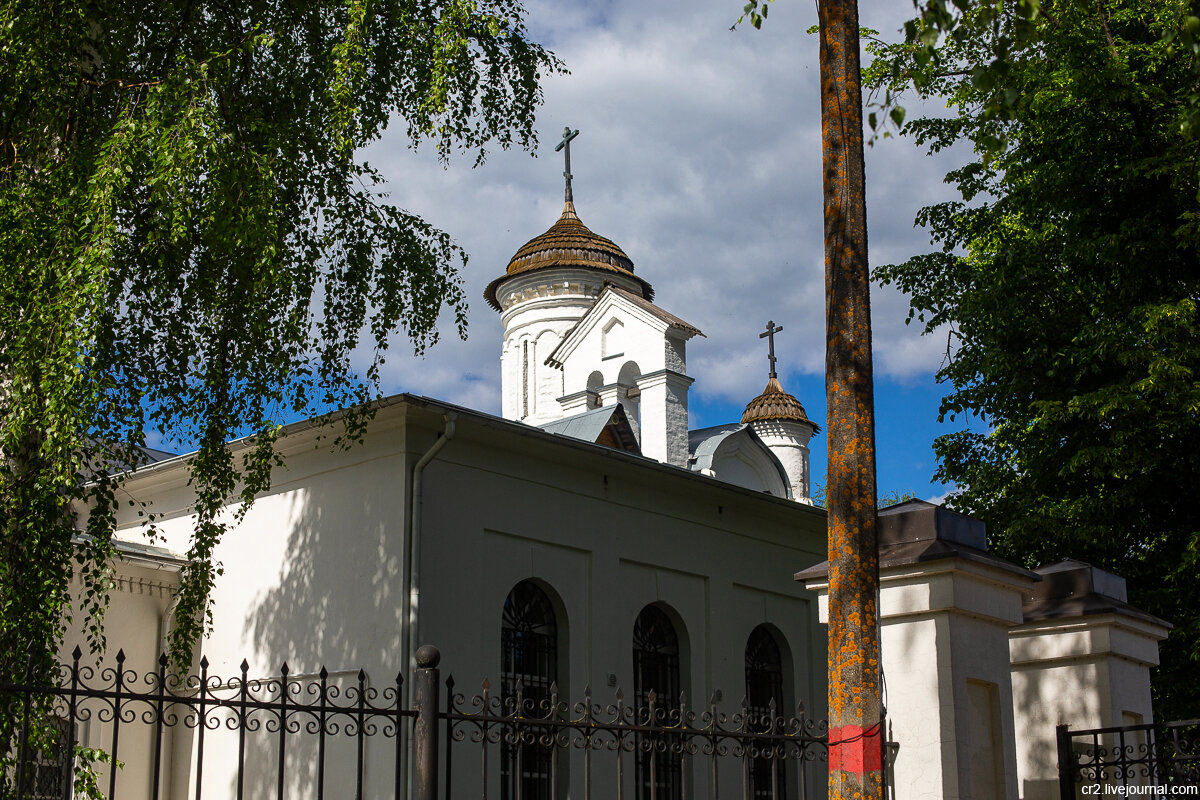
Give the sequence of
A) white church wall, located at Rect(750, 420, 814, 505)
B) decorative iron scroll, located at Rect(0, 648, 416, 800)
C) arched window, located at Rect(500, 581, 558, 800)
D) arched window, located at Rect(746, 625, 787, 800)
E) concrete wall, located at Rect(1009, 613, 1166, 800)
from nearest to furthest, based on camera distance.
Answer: decorative iron scroll, located at Rect(0, 648, 416, 800)
concrete wall, located at Rect(1009, 613, 1166, 800)
arched window, located at Rect(500, 581, 558, 800)
arched window, located at Rect(746, 625, 787, 800)
white church wall, located at Rect(750, 420, 814, 505)

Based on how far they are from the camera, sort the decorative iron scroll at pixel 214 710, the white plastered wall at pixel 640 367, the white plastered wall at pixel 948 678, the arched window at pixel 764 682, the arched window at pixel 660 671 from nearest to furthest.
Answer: the decorative iron scroll at pixel 214 710
the white plastered wall at pixel 948 678
the arched window at pixel 660 671
the arched window at pixel 764 682
the white plastered wall at pixel 640 367

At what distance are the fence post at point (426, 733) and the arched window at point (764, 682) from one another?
11.2 m

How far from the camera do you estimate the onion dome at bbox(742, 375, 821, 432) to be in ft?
115

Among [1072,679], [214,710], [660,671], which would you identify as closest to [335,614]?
[214,710]

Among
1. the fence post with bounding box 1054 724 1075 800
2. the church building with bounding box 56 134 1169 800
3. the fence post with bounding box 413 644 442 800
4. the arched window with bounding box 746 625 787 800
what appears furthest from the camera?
the arched window with bounding box 746 625 787 800

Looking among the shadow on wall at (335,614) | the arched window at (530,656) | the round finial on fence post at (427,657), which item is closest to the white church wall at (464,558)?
the shadow on wall at (335,614)

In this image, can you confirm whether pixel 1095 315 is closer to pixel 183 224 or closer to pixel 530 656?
pixel 530 656

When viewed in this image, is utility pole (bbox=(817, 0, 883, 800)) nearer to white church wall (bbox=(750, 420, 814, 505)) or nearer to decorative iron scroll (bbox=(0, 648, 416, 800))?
decorative iron scroll (bbox=(0, 648, 416, 800))

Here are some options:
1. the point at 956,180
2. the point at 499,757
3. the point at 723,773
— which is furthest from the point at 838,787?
the point at 956,180

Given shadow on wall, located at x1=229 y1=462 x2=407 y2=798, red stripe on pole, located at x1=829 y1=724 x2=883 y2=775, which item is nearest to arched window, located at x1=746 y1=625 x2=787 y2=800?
shadow on wall, located at x1=229 y1=462 x2=407 y2=798

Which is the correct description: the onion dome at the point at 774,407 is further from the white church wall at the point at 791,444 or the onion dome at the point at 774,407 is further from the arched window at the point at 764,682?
the arched window at the point at 764,682

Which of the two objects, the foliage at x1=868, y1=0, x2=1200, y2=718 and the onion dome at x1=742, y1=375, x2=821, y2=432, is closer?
the foliage at x1=868, y1=0, x2=1200, y2=718

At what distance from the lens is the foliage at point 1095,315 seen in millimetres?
14016

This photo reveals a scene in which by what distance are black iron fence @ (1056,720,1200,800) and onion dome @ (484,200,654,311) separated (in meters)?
24.2
